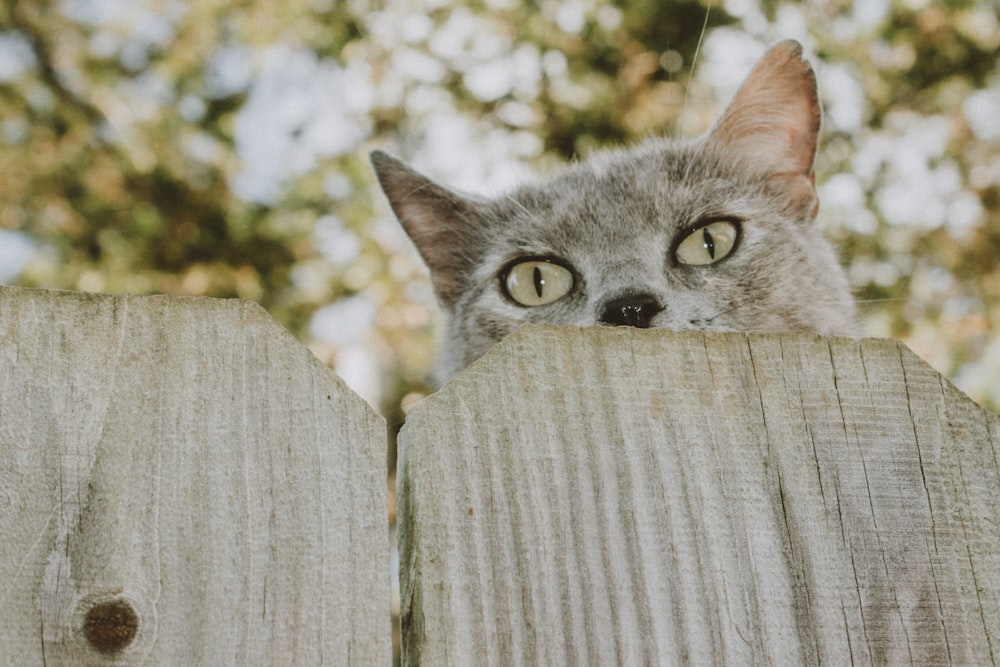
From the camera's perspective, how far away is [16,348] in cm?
96

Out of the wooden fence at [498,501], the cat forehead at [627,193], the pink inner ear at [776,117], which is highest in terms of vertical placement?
the pink inner ear at [776,117]

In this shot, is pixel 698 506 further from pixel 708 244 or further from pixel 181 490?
pixel 708 244

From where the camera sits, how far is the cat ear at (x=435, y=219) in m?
2.97

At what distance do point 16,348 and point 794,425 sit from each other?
2.67 ft

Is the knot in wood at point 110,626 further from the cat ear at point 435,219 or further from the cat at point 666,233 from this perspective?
the cat ear at point 435,219

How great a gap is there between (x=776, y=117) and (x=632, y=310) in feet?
3.50

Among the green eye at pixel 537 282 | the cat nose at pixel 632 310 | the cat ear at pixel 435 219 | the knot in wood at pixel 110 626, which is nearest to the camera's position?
the knot in wood at pixel 110 626

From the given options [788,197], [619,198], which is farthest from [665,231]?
[788,197]

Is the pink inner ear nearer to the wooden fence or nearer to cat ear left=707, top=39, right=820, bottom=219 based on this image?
cat ear left=707, top=39, right=820, bottom=219

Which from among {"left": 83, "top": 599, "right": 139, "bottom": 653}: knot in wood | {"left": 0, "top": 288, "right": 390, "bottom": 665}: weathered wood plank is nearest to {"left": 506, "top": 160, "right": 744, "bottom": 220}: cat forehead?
{"left": 0, "top": 288, "right": 390, "bottom": 665}: weathered wood plank

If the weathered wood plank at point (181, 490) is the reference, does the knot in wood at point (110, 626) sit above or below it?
below

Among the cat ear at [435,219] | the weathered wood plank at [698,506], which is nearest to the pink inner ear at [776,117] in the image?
the cat ear at [435,219]

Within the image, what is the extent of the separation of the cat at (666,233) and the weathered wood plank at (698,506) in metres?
1.11

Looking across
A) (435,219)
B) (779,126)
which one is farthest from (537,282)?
(779,126)
